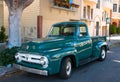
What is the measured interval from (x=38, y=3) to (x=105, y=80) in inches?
433

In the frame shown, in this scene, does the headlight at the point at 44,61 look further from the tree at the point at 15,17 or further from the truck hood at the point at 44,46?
the tree at the point at 15,17

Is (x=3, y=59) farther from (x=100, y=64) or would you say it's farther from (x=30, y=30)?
(x=30, y=30)

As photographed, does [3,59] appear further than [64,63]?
Yes

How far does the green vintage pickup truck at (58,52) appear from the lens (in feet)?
21.9

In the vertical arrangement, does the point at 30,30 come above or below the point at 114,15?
below

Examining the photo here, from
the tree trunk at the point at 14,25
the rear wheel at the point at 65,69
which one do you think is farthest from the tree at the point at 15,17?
the rear wheel at the point at 65,69

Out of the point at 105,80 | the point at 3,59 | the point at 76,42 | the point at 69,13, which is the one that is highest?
the point at 69,13

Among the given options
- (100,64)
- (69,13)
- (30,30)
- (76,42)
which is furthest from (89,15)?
(76,42)

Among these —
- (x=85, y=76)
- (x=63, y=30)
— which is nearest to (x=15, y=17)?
(x=63, y=30)

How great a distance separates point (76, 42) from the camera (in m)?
8.10

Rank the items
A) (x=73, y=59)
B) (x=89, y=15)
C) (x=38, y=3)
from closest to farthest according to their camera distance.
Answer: (x=73, y=59)
(x=38, y=3)
(x=89, y=15)

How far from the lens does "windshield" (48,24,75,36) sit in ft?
28.0

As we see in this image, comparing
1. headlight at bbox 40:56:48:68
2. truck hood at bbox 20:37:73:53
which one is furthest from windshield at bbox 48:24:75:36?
headlight at bbox 40:56:48:68

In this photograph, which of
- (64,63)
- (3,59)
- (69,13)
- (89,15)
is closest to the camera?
(64,63)
